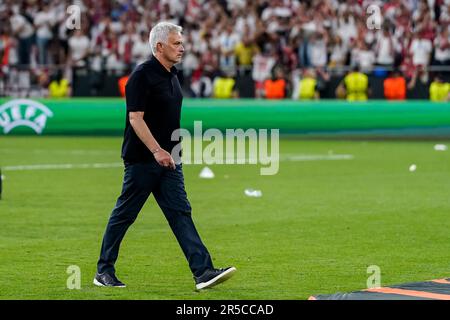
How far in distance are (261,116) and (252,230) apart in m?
16.2

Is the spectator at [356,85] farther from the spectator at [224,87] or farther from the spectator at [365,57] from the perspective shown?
the spectator at [224,87]

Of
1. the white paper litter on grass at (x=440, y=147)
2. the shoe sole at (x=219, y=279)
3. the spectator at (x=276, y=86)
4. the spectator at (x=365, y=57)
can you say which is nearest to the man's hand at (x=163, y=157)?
the shoe sole at (x=219, y=279)

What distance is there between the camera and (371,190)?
17969 mm

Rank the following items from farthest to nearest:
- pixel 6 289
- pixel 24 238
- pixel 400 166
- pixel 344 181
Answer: pixel 400 166
pixel 344 181
pixel 24 238
pixel 6 289

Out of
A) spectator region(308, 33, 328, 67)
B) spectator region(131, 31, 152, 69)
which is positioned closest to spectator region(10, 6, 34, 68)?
spectator region(131, 31, 152, 69)

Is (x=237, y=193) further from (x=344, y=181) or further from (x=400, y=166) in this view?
(x=400, y=166)

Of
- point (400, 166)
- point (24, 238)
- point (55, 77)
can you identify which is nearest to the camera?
point (24, 238)

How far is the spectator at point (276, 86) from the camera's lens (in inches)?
1238

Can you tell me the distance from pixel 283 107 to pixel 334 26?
280 centimetres

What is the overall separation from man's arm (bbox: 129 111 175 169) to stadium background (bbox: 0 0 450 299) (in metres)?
1.06

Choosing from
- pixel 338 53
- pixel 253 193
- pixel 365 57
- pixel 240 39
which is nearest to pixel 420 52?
pixel 365 57

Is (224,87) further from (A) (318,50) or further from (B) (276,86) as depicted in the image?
(A) (318,50)

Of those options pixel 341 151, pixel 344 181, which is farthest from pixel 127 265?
pixel 341 151

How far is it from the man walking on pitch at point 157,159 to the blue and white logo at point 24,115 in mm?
20315
